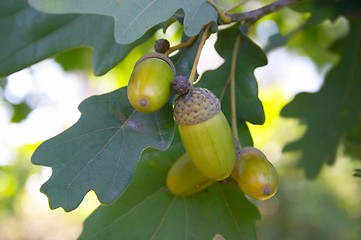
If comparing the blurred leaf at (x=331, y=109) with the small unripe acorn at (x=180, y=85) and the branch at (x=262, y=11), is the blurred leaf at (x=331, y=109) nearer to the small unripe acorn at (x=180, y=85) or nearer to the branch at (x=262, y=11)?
the branch at (x=262, y=11)

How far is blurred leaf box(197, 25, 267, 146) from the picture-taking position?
1714 mm

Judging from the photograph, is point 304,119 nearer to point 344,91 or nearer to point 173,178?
point 344,91

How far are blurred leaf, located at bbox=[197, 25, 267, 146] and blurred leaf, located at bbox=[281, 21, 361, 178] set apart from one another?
619 mm

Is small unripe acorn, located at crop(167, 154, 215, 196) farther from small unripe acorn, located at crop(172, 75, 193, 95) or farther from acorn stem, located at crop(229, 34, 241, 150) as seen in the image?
small unripe acorn, located at crop(172, 75, 193, 95)

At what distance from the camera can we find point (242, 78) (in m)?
1.75

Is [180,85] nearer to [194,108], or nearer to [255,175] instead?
[194,108]

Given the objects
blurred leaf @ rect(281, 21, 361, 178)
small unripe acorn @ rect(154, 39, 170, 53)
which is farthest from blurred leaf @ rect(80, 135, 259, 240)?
blurred leaf @ rect(281, 21, 361, 178)

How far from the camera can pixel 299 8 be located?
2.19 m

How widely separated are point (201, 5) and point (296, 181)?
238 inches

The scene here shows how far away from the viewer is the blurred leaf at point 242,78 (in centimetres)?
171

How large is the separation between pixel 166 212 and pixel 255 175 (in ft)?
1.30

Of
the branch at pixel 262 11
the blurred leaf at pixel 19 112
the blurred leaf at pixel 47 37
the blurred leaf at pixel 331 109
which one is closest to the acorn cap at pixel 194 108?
the branch at pixel 262 11

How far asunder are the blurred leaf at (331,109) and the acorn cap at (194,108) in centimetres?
100

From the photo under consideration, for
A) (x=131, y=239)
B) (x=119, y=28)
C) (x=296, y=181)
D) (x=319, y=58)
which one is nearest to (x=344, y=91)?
(x=319, y=58)
